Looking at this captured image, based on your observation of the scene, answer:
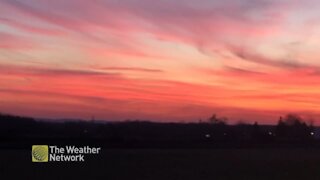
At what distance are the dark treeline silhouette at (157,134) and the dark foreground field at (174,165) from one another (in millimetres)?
92

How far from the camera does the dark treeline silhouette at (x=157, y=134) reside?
5.03 m

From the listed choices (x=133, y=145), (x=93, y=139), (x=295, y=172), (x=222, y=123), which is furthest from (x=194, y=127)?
(x=295, y=172)

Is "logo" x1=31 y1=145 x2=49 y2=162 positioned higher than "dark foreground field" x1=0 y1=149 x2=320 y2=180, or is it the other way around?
"logo" x1=31 y1=145 x2=49 y2=162

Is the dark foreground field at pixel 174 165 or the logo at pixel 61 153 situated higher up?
the logo at pixel 61 153

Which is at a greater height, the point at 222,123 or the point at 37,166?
the point at 222,123

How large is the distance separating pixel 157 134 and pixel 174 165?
41 centimetres

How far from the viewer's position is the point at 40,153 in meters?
4.98

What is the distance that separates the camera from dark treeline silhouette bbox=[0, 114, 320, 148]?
5.03m

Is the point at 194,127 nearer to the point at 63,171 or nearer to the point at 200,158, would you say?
the point at 200,158

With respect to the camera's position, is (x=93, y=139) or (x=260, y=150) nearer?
(x=93, y=139)

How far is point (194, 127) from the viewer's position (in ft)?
19.6

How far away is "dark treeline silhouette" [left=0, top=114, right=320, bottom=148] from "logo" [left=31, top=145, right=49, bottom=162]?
0.18 feet

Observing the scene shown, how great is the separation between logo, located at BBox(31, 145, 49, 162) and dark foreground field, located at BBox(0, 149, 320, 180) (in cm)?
4

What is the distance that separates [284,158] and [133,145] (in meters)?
2.07
